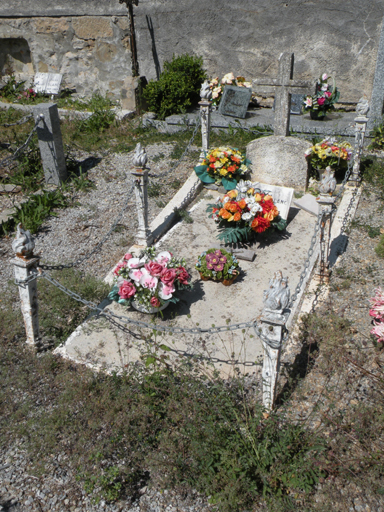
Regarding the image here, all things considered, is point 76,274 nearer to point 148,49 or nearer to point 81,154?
point 81,154

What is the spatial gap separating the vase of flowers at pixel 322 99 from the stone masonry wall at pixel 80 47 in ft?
15.1

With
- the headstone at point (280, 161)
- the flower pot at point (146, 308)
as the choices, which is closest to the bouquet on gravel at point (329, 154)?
the headstone at point (280, 161)

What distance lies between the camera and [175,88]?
10.6 m

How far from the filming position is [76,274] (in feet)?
20.5

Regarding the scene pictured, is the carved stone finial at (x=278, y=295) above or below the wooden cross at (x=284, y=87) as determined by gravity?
below

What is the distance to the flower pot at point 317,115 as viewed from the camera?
9758 millimetres

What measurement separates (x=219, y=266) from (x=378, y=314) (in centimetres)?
181

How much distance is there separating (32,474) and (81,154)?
7095 mm

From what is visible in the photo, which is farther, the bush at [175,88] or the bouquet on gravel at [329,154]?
the bush at [175,88]

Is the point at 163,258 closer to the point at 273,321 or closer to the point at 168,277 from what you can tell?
the point at 168,277

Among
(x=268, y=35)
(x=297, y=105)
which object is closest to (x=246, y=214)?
(x=297, y=105)

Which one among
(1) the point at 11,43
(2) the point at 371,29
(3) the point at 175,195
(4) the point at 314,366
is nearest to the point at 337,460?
(4) the point at 314,366

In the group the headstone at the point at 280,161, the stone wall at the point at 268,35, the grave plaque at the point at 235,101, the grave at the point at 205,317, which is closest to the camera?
the grave at the point at 205,317

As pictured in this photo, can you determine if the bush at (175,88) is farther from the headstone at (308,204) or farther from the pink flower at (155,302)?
the pink flower at (155,302)
